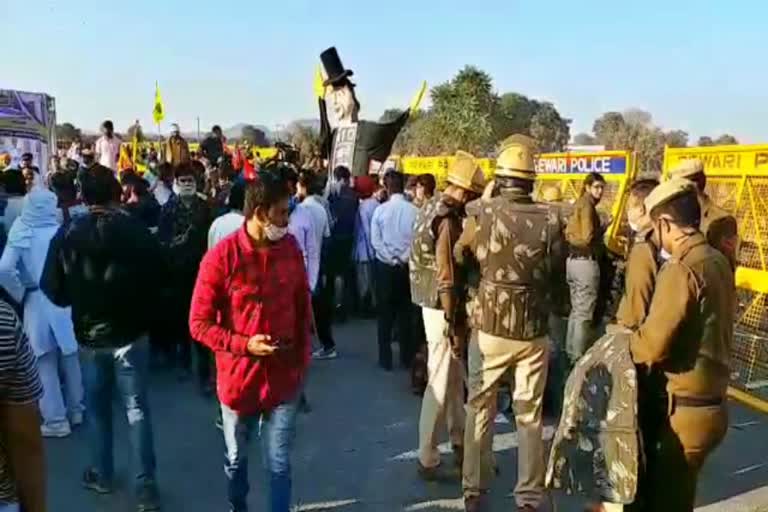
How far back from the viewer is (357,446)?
5.76m

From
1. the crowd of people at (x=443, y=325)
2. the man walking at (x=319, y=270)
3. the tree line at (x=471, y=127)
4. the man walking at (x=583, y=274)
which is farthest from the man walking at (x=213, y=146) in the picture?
the tree line at (x=471, y=127)

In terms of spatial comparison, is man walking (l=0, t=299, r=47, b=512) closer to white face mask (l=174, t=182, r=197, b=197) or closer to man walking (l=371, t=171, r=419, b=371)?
white face mask (l=174, t=182, r=197, b=197)

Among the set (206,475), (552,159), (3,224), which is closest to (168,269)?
(3,224)

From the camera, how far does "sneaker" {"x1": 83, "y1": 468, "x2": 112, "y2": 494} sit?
4.91 metres

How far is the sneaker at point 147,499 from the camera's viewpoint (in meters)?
4.60

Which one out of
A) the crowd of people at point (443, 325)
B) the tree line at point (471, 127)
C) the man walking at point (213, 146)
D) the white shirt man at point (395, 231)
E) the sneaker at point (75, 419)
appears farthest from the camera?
the tree line at point (471, 127)

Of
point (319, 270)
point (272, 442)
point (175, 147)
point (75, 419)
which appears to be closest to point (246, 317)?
point (272, 442)

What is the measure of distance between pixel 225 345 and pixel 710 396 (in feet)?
7.29

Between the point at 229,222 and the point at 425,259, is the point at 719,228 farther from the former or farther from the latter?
the point at 229,222

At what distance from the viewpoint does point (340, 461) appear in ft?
→ 17.9

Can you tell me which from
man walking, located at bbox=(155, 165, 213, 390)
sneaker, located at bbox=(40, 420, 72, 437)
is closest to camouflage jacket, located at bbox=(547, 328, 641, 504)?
sneaker, located at bbox=(40, 420, 72, 437)

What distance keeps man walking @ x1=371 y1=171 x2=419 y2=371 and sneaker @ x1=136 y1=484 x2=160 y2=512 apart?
136 inches

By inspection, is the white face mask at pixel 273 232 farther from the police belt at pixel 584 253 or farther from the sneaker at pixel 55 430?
→ the police belt at pixel 584 253

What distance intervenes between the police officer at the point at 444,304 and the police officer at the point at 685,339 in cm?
168
